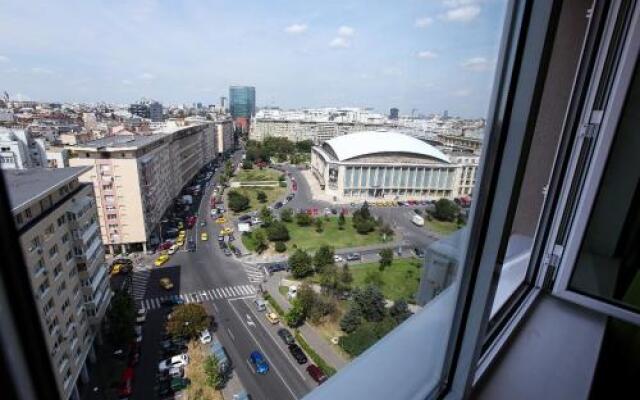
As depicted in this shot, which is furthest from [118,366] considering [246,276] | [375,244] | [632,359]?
[375,244]

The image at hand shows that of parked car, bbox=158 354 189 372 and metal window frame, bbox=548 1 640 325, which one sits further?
parked car, bbox=158 354 189 372

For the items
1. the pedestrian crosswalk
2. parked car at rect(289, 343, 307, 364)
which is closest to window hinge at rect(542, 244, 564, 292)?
parked car at rect(289, 343, 307, 364)

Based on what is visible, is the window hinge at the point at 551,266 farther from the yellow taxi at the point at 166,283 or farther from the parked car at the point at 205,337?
the yellow taxi at the point at 166,283

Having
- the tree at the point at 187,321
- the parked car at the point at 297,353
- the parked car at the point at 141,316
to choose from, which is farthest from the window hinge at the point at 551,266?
the parked car at the point at 141,316

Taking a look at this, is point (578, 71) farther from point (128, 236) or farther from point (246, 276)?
point (246, 276)

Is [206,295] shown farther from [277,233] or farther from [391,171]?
[391,171]

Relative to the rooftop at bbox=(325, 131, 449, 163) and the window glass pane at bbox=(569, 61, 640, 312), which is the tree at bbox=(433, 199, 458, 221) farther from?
the window glass pane at bbox=(569, 61, 640, 312)
